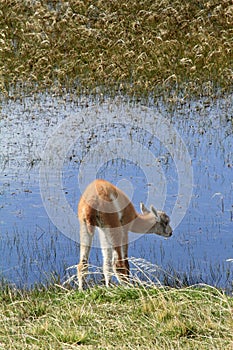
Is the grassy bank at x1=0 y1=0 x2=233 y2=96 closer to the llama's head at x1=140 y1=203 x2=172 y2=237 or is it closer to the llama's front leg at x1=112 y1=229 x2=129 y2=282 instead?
→ the llama's head at x1=140 y1=203 x2=172 y2=237

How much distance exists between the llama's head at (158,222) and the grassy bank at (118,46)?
619 centimetres

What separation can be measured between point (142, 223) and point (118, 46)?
9.51 m

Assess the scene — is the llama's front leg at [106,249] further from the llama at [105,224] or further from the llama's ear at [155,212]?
the llama's ear at [155,212]

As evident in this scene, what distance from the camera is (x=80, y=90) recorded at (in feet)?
58.1

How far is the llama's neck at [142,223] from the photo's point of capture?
34.7 ft

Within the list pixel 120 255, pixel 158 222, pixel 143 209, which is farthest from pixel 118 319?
pixel 143 209

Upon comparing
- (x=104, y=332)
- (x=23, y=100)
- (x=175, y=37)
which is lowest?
(x=104, y=332)

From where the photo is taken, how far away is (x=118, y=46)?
64.3 feet

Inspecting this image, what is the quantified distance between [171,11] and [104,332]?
1565 centimetres

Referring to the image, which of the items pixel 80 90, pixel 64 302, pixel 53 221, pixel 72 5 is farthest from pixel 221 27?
pixel 64 302

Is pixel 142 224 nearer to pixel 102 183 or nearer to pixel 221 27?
pixel 102 183

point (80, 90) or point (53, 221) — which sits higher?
point (80, 90)

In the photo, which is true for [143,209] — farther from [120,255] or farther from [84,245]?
[84,245]

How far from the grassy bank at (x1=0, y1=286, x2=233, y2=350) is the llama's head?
7.47 ft
